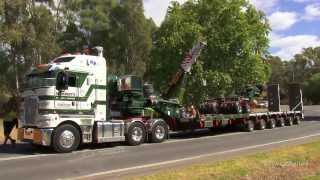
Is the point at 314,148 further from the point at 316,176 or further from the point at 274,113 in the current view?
the point at 274,113

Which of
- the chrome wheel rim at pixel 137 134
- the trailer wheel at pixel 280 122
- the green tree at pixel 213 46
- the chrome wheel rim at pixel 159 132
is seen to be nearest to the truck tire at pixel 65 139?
the chrome wheel rim at pixel 137 134

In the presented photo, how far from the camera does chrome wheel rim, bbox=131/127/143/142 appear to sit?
2331 centimetres

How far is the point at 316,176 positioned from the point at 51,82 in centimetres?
1016

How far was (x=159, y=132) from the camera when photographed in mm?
24594

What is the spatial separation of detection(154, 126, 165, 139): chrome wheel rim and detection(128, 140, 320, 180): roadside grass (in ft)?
23.1

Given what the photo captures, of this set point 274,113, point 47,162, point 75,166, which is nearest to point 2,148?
point 47,162

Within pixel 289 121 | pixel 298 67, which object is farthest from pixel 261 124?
pixel 298 67

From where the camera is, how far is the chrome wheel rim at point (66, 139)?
20611 mm

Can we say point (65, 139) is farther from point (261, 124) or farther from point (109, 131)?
point (261, 124)

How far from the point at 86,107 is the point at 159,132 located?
3.86m

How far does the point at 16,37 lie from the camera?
1777 inches

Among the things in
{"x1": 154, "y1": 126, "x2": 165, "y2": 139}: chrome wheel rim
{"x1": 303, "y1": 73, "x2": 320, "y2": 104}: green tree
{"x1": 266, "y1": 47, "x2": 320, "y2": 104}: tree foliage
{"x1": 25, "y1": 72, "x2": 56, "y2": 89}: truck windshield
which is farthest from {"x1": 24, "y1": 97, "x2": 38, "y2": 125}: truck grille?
{"x1": 266, "y1": 47, "x2": 320, "y2": 104}: tree foliage

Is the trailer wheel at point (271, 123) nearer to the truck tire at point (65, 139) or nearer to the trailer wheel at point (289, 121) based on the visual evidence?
the trailer wheel at point (289, 121)

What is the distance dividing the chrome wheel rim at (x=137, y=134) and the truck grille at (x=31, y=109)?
4090mm
